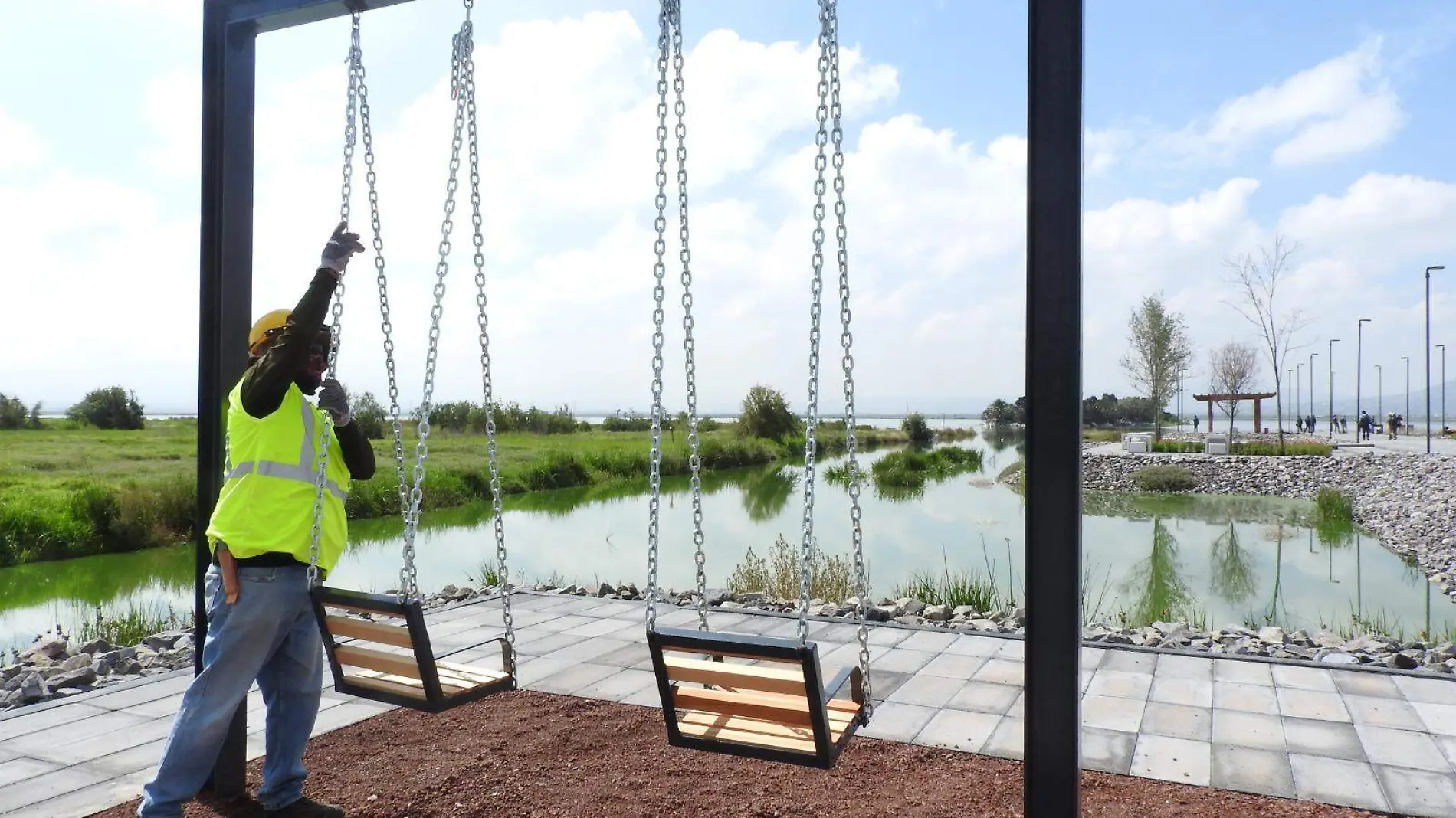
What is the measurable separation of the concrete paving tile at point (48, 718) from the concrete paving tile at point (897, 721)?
11.8ft

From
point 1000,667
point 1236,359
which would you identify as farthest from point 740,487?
point 1236,359

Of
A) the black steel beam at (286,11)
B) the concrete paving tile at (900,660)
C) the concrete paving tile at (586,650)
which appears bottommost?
the concrete paving tile at (586,650)

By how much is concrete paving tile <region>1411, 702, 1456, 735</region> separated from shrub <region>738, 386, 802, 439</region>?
18.4 meters

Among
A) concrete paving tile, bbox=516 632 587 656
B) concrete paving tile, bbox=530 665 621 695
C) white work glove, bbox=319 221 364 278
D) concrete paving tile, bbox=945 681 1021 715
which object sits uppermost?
white work glove, bbox=319 221 364 278

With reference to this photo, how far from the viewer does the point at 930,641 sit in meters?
5.19

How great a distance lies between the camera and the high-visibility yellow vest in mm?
2527

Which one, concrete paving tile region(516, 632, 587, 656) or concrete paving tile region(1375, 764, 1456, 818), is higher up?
concrete paving tile region(1375, 764, 1456, 818)

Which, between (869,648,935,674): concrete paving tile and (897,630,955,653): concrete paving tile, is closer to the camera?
→ (869,648,935,674): concrete paving tile

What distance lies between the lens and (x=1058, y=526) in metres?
2.05

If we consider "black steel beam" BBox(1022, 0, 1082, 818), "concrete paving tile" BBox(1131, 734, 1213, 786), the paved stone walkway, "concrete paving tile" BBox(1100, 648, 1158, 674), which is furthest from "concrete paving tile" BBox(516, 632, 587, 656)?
"black steel beam" BBox(1022, 0, 1082, 818)

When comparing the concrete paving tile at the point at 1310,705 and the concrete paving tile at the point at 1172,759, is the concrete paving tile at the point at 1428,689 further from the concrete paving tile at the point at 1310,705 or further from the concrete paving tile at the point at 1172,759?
the concrete paving tile at the point at 1172,759

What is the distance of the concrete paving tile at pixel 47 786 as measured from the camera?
3.02 metres

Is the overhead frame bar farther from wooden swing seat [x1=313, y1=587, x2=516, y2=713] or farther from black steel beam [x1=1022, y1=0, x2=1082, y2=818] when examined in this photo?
wooden swing seat [x1=313, y1=587, x2=516, y2=713]

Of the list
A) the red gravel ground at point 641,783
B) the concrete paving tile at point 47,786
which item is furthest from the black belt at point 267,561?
the concrete paving tile at point 47,786
